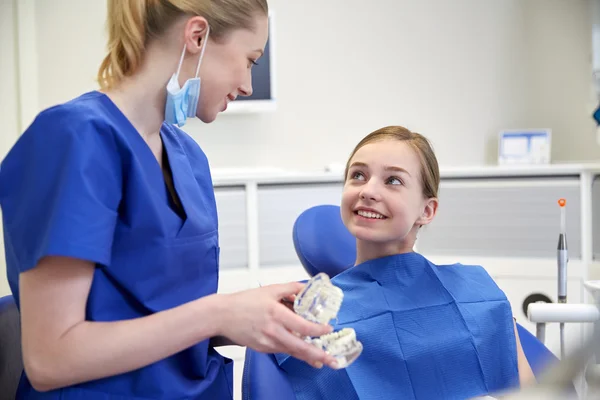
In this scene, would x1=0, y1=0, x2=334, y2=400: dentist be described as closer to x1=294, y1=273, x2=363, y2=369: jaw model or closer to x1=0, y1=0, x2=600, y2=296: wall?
x1=294, y1=273, x2=363, y2=369: jaw model

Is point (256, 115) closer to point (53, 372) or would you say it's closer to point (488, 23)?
point (488, 23)

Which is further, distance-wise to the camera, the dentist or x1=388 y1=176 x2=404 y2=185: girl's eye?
x1=388 y1=176 x2=404 y2=185: girl's eye

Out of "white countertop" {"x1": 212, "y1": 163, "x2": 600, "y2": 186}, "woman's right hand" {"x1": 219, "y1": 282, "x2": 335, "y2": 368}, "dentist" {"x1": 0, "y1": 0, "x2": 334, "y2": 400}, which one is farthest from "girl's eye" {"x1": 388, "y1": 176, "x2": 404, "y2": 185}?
"white countertop" {"x1": 212, "y1": 163, "x2": 600, "y2": 186}

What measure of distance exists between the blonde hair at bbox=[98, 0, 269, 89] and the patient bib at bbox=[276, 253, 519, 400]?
0.63 metres

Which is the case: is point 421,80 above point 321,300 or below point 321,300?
above

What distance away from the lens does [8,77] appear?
11.6 ft

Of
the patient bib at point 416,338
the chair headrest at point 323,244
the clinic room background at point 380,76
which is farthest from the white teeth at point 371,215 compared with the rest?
the clinic room background at point 380,76

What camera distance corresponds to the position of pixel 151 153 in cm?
102

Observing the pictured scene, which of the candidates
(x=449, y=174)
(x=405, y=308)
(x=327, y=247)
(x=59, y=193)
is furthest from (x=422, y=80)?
(x=59, y=193)

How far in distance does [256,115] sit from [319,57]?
502 mm

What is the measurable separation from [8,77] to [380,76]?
2.13 m

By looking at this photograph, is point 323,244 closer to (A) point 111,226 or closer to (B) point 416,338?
(B) point 416,338

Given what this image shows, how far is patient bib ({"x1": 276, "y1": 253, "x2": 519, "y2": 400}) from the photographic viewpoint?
48.9 inches

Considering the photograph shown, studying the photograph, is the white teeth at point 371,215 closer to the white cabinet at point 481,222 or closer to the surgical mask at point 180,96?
the surgical mask at point 180,96
